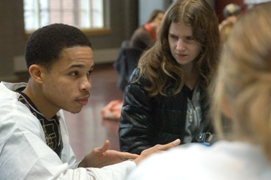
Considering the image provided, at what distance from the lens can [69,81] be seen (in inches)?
67.7

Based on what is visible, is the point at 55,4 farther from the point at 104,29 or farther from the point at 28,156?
the point at 28,156

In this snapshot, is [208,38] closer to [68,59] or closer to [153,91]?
[153,91]

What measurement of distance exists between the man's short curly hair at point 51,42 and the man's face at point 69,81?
0.07 feet

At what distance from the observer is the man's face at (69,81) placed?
173cm

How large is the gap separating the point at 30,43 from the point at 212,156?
3.60 feet

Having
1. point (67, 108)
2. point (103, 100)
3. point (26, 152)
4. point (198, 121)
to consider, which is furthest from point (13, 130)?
point (103, 100)

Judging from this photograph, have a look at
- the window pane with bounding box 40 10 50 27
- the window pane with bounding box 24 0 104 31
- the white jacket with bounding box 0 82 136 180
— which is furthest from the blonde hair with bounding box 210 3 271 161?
the window pane with bounding box 40 10 50 27

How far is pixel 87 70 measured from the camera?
1.76 meters

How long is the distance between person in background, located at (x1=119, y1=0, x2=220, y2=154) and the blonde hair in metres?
1.41

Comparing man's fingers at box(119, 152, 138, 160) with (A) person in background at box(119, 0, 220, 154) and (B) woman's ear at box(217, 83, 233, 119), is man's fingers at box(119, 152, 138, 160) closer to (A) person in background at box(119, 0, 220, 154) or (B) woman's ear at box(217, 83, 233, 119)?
(A) person in background at box(119, 0, 220, 154)

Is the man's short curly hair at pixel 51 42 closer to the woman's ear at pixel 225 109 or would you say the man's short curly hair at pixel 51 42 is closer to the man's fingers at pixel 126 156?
the man's fingers at pixel 126 156

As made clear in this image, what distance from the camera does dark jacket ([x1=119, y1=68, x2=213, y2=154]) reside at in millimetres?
2268

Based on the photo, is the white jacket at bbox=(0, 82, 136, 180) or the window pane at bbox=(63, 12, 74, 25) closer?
the white jacket at bbox=(0, 82, 136, 180)

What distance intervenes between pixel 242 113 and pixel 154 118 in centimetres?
153
